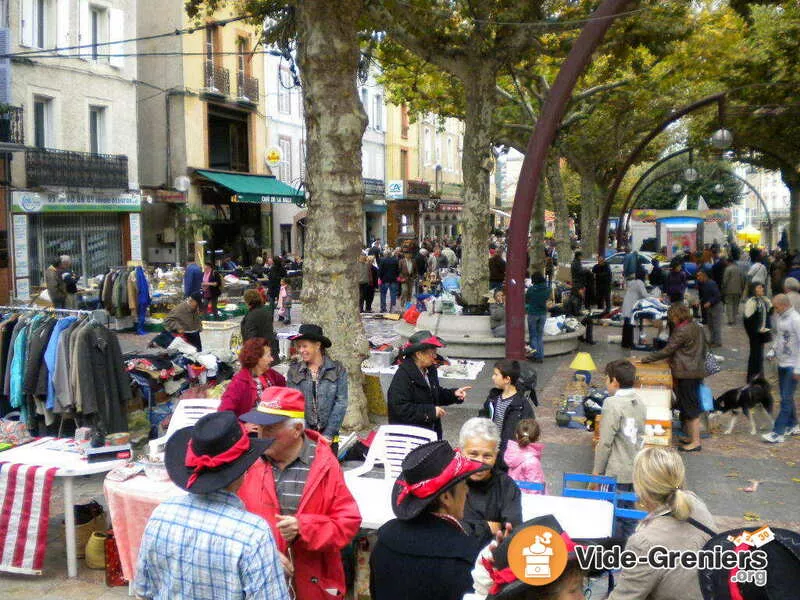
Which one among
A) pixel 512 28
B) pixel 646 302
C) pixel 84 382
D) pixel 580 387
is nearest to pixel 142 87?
pixel 512 28

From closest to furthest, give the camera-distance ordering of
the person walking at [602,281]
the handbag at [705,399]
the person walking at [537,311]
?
the handbag at [705,399], the person walking at [537,311], the person walking at [602,281]

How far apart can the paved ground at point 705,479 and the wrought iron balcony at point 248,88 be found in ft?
76.7

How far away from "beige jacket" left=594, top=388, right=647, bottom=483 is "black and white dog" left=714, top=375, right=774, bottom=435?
369 centimetres

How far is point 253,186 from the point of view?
32344 mm

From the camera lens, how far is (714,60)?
23.8 m

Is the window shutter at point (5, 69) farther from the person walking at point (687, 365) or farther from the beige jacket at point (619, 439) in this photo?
the beige jacket at point (619, 439)

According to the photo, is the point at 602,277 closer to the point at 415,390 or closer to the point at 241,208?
the point at 415,390

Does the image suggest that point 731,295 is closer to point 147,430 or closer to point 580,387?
point 580,387

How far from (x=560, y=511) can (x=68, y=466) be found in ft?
11.0

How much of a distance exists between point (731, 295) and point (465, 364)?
8760mm

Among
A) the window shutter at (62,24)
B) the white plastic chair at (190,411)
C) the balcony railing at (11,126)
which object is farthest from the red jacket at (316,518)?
the window shutter at (62,24)

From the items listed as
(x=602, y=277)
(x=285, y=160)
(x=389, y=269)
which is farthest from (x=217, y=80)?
(x=602, y=277)

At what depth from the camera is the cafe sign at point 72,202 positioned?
22.1 m

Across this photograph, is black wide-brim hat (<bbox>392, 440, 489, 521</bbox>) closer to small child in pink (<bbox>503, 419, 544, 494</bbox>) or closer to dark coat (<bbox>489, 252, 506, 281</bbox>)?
small child in pink (<bbox>503, 419, 544, 494</bbox>)
